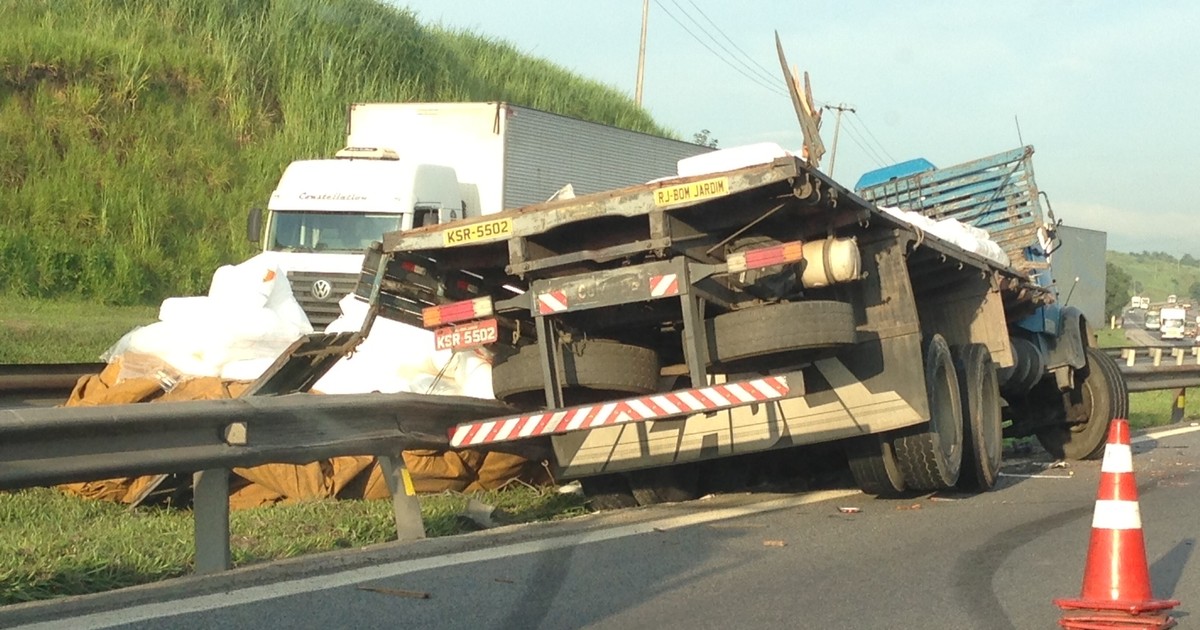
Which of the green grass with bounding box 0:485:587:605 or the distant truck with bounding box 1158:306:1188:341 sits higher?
the distant truck with bounding box 1158:306:1188:341

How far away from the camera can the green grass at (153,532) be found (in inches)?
241

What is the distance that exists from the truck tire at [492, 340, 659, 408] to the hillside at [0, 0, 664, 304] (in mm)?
16646

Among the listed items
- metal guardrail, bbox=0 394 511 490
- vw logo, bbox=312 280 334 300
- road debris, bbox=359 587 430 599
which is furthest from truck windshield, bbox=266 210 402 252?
road debris, bbox=359 587 430 599

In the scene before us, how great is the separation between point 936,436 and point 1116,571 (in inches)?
133

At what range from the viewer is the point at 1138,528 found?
5.53 metres

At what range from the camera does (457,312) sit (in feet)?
27.3

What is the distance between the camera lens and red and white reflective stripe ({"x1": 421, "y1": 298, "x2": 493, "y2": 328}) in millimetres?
8203

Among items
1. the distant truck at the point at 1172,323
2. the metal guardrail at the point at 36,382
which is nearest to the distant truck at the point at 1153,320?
the distant truck at the point at 1172,323

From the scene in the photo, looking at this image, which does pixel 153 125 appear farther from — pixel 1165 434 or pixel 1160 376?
pixel 1165 434

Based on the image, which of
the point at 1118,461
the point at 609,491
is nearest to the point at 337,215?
the point at 609,491

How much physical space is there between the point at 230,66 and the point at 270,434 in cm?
2601

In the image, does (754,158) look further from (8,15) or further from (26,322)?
(8,15)

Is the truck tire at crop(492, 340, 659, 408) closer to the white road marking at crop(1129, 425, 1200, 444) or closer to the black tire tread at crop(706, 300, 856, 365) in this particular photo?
the black tire tread at crop(706, 300, 856, 365)

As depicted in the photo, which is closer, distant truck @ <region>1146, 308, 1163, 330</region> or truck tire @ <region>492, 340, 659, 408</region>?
truck tire @ <region>492, 340, 659, 408</region>
